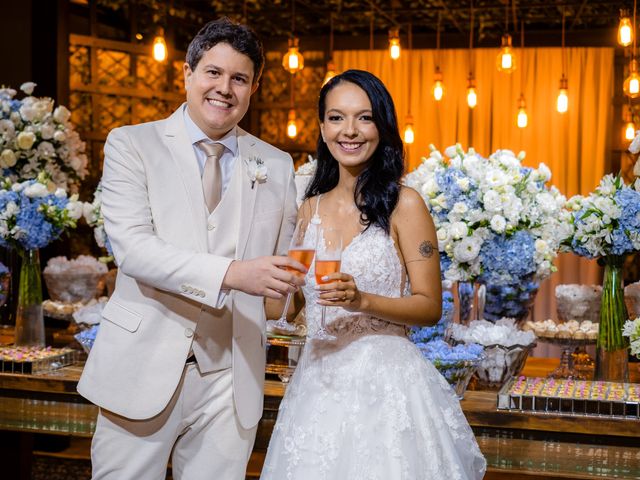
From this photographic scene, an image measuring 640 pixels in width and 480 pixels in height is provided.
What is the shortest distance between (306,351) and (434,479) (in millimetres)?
508

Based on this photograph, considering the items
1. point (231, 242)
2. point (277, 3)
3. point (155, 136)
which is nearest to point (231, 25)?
point (155, 136)

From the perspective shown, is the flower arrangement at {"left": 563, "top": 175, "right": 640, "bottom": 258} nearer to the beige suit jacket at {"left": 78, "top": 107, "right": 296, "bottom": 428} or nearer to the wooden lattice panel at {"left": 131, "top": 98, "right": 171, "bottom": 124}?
the beige suit jacket at {"left": 78, "top": 107, "right": 296, "bottom": 428}

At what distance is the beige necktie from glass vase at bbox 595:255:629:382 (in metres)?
1.58

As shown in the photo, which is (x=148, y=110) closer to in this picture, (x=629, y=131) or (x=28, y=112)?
Result: (x=28, y=112)

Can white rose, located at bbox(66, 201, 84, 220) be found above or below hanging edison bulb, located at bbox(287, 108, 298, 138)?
below

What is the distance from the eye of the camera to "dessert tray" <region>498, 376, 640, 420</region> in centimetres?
269

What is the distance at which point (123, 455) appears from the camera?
233cm

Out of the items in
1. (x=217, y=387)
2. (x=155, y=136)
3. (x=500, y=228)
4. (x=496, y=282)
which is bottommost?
(x=217, y=387)

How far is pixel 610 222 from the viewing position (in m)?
3.14

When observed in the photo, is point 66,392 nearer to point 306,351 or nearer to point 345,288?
point 306,351

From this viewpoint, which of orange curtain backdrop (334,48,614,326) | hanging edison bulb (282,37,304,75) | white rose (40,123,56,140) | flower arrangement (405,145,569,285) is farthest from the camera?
orange curtain backdrop (334,48,614,326)

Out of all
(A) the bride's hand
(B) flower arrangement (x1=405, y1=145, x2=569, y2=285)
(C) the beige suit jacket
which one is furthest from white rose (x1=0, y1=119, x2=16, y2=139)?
(A) the bride's hand

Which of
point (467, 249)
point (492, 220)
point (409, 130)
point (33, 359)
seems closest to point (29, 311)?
point (33, 359)

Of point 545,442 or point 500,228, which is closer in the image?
point 545,442
